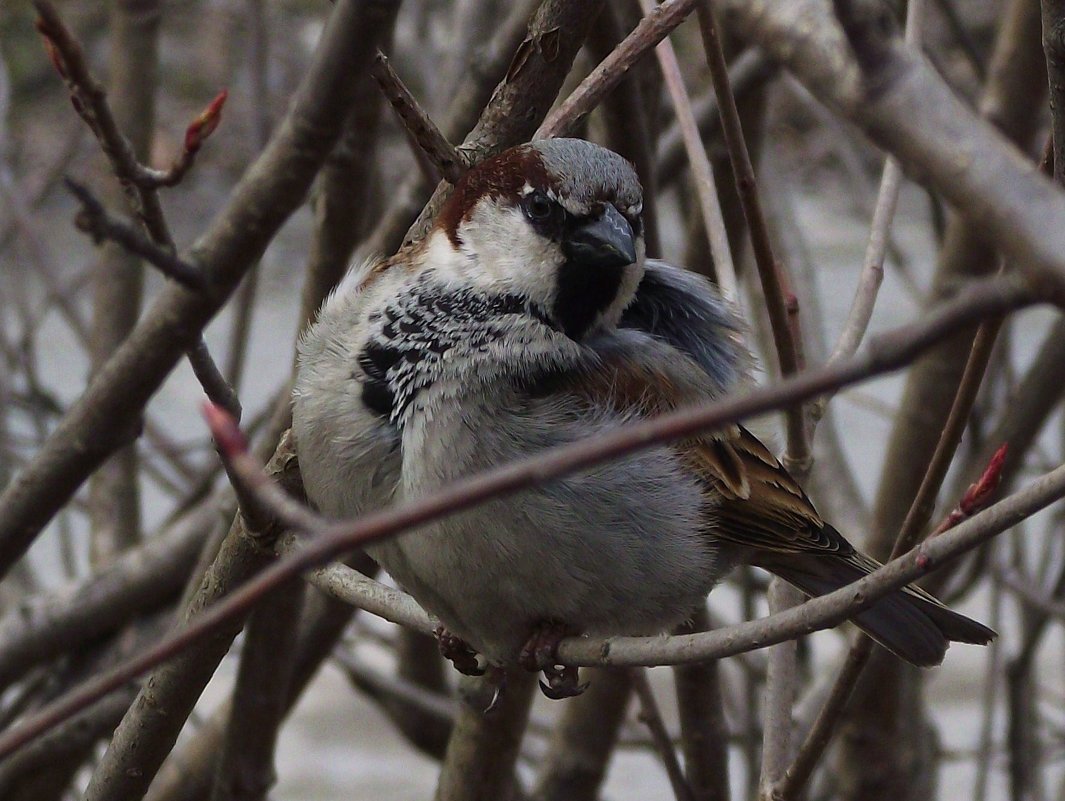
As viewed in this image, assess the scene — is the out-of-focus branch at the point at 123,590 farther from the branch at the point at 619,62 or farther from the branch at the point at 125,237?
the branch at the point at 125,237

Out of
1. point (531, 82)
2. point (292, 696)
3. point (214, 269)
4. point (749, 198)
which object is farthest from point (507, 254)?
point (292, 696)

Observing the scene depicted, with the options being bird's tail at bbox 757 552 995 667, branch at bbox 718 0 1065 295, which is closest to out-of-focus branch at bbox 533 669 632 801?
bird's tail at bbox 757 552 995 667

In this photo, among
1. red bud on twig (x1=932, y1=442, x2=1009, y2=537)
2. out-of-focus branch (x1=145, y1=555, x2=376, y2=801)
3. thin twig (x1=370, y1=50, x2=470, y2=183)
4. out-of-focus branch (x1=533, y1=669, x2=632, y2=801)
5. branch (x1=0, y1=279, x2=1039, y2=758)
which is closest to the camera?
branch (x1=0, y1=279, x2=1039, y2=758)

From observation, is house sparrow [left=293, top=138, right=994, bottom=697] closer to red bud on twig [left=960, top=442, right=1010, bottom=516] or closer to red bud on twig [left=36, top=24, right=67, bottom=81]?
red bud on twig [left=960, top=442, right=1010, bottom=516]

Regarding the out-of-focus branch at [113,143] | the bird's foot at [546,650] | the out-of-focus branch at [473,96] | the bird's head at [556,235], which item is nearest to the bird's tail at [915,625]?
the bird's foot at [546,650]

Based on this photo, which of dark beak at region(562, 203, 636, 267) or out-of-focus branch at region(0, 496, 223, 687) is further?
out-of-focus branch at region(0, 496, 223, 687)

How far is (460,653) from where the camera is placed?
226 cm

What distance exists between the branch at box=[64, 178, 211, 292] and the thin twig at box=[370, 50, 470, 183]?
60 cm

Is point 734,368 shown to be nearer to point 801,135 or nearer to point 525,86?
point 525,86

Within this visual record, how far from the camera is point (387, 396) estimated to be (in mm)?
1938

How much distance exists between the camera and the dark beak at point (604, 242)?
6.64 ft

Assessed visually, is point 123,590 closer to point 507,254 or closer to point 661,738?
point 661,738

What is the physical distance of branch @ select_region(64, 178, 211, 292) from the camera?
1109mm

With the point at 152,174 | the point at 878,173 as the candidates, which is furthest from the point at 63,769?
the point at 878,173
